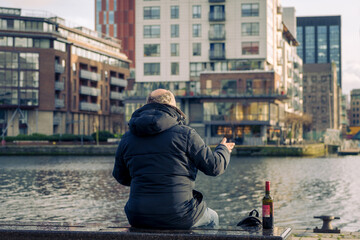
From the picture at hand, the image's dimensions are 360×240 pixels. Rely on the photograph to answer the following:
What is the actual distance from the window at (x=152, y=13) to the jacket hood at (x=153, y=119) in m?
76.1

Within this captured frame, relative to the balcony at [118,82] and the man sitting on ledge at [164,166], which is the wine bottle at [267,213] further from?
the balcony at [118,82]

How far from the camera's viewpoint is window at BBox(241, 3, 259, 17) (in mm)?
79250

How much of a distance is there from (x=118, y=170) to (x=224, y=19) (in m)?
75.3

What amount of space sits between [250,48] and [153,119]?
244ft

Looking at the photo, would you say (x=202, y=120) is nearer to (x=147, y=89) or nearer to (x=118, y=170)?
(x=147, y=89)

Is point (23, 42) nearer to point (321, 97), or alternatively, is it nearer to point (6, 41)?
point (6, 41)

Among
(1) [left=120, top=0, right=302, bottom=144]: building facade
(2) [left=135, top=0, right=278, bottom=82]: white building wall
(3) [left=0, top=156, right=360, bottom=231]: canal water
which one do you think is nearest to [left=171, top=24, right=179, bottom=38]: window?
(1) [left=120, top=0, right=302, bottom=144]: building facade

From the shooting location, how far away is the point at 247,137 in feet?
252

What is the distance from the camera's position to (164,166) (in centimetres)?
546

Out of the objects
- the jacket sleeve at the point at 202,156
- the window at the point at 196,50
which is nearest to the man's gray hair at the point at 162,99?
the jacket sleeve at the point at 202,156

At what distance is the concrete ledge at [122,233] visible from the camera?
527cm

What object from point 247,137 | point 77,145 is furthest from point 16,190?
point 247,137

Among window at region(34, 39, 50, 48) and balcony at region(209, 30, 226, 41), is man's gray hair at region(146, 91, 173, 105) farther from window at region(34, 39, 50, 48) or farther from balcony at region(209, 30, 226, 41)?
window at region(34, 39, 50, 48)

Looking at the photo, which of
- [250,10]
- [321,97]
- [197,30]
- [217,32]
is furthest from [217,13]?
[321,97]
